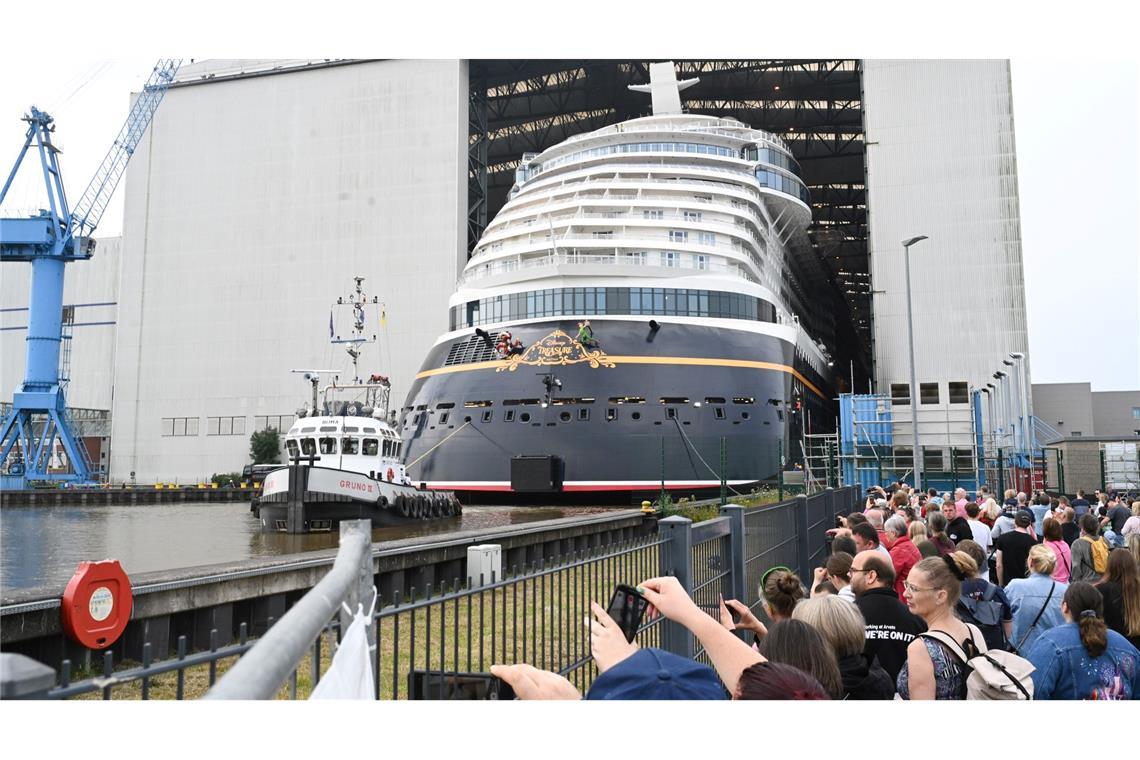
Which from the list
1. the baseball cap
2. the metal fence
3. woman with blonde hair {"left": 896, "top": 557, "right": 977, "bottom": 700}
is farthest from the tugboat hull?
the baseball cap

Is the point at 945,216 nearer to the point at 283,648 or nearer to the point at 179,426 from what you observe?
the point at 283,648

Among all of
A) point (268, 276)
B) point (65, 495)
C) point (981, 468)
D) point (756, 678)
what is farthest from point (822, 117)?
point (756, 678)

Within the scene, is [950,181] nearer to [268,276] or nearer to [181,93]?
[268,276]

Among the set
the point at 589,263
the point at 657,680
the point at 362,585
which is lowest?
the point at 657,680

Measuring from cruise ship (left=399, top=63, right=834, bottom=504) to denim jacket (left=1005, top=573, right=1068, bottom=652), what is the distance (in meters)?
21.2

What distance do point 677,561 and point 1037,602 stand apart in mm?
3072

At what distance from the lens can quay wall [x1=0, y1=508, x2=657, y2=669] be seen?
7605 mm

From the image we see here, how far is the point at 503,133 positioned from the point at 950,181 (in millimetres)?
33015

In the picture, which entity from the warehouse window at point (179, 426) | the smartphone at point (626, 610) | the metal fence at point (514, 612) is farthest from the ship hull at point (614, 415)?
the warehouse window at point (179, 426)

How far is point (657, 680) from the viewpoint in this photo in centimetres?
235

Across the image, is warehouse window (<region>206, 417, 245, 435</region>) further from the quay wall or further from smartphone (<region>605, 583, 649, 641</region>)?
smartphone (<region>605, 583, 649, 641</region>)

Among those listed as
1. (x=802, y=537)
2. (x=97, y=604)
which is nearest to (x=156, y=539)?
(x=97, y=604)

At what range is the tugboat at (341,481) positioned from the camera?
794 inches

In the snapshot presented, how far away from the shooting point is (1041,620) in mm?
5926
